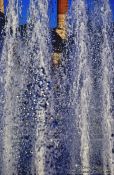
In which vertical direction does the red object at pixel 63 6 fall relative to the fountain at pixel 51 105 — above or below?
above

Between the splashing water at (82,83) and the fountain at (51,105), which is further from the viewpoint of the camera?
the splashing water at (82,83)

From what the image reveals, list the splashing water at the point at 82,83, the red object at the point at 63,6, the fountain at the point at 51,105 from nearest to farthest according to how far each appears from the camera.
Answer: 1. the fountain at the point at 51,105
2. the splashing water at the point at 82,83
3. the red object at the point at 63,6

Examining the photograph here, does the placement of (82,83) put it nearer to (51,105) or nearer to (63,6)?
(51,105)

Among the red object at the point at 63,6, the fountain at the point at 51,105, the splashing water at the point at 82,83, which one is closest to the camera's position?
the fountain at the point at 51,105

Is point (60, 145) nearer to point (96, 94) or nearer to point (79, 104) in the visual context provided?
point (79, 104)

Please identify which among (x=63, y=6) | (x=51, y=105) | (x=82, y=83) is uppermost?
(x=63, y=6)

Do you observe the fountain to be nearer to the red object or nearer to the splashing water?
the splashing water

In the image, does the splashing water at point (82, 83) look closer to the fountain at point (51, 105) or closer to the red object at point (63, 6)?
the fountain at point (51, 105)

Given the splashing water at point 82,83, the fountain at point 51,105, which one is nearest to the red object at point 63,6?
the fountain at point 51,105

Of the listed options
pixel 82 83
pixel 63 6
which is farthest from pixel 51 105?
pixel 63 6

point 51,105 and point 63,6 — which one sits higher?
point 63,6

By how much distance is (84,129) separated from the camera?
14.2 metres

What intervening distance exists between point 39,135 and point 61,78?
1429cm

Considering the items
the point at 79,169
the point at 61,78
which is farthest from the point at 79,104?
the point at 61,78
